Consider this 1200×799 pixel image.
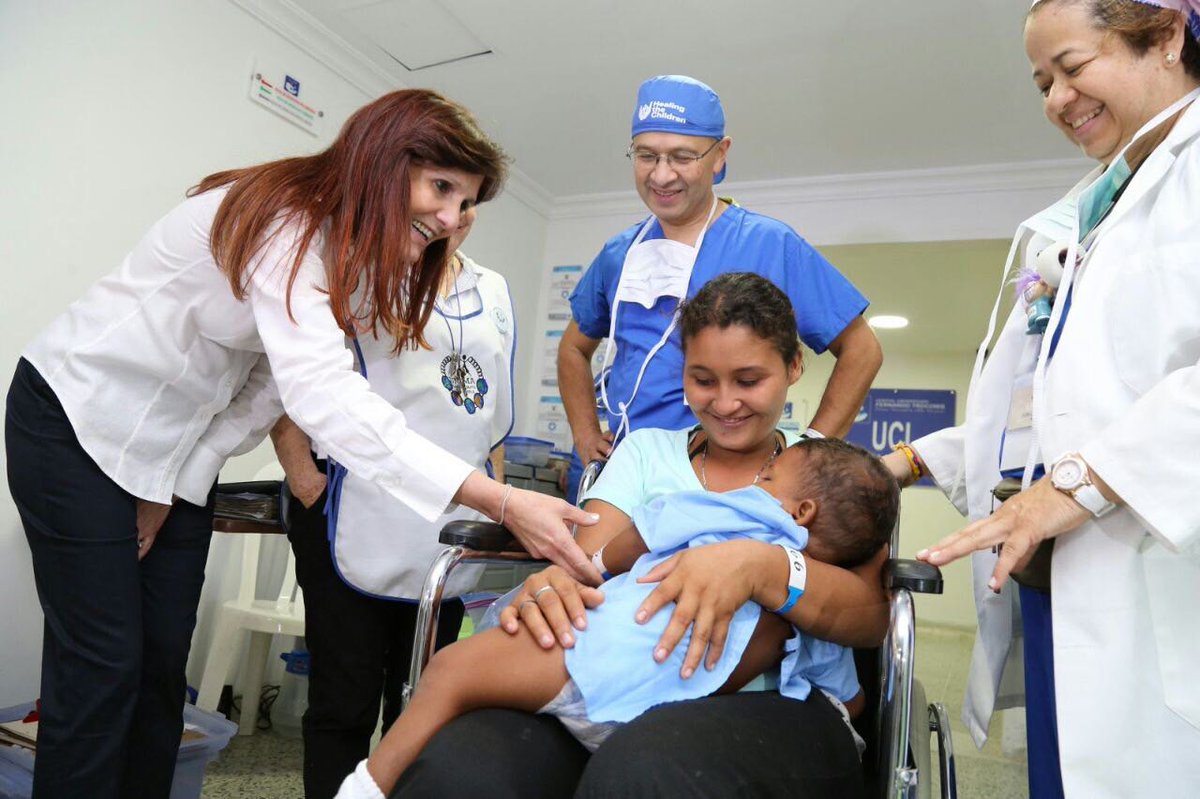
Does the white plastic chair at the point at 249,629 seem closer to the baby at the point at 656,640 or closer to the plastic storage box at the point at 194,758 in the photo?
the plastic storage box at the point at 194,758

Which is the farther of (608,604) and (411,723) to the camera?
(608,604)

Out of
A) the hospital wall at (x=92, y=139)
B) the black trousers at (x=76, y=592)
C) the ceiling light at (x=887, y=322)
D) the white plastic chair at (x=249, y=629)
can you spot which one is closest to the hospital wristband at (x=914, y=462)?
the black trousers at (x=76, y=592)

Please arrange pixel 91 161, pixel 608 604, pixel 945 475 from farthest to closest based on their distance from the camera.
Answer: pixel 91 161
pixel 945 475
pixel 608 604

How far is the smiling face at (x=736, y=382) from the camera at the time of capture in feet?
4.20

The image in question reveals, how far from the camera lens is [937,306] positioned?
6.52 meters

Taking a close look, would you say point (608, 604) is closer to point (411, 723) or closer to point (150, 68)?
point (411, 723)

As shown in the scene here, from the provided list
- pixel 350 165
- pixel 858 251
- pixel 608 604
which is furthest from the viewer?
pixel 858 251

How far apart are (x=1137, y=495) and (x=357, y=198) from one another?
116 centimetres

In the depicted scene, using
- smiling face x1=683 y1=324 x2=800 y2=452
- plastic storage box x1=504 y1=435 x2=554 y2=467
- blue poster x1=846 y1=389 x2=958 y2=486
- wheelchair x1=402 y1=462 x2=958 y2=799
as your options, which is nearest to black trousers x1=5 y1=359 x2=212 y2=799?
wheelchair x1=402 y1=462 x2=958 y2=799

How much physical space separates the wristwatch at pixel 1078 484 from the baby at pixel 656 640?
0.84ft

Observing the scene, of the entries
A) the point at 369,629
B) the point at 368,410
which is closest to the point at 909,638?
the point at 368,410

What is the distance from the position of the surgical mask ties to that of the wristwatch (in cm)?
92

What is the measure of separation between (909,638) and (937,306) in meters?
6.08

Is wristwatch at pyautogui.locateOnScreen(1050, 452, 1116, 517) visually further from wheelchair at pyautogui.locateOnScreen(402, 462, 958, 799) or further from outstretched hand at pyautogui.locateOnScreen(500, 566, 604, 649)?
outstretched hand at pyautogui.locateOnScreen(500, 566, 604, 649)
